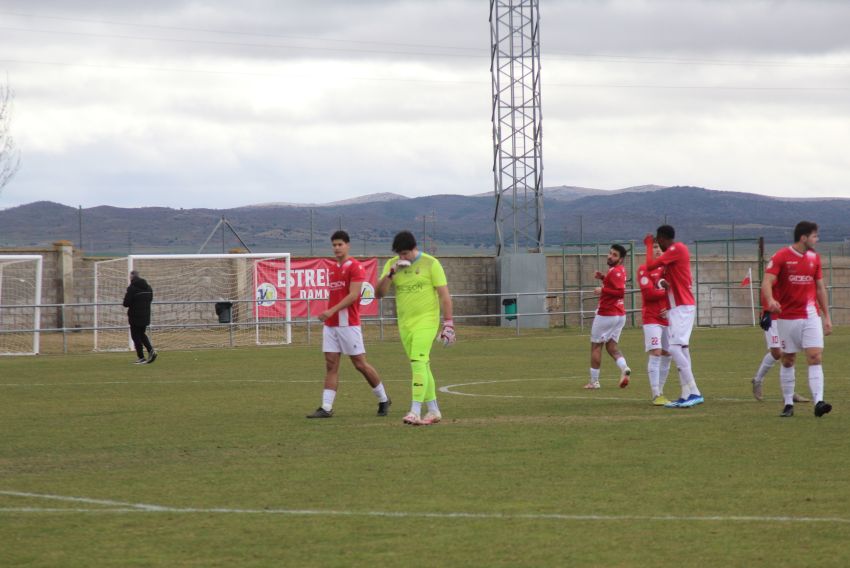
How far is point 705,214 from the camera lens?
13412cm

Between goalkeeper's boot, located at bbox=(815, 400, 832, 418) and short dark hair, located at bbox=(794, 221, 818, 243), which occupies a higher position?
short dark hair, located at bbox=(794, 221, 818, 243)

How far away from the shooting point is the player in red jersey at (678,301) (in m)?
14.9

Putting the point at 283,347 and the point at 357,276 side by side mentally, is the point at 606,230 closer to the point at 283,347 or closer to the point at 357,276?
the point at 283,347

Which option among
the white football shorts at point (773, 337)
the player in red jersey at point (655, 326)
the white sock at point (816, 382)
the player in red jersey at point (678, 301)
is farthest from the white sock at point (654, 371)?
the white sock at point (816, 382)

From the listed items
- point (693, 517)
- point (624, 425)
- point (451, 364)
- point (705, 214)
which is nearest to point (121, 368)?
point (451, 364)

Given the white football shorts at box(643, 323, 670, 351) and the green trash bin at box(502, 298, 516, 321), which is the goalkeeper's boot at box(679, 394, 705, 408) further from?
the green trash bin at box(502, 298, 516, 321)

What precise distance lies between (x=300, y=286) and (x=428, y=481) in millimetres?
31826

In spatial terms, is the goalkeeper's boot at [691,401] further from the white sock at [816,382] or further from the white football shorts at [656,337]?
the white sock at [816,382]

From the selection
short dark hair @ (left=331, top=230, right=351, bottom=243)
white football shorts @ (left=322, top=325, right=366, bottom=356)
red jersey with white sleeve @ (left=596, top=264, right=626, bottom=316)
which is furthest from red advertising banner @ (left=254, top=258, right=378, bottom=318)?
short dark hair @ (left=331, top=230, right=351, bottom=243)

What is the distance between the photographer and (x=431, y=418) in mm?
13891

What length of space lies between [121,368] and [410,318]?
13799 millimetres

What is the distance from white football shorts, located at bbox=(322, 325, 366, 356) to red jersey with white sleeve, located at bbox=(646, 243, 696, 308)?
3.33m

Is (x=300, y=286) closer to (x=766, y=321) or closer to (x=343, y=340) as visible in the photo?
(x=766, y=321)

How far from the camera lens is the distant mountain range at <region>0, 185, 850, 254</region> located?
219ft
